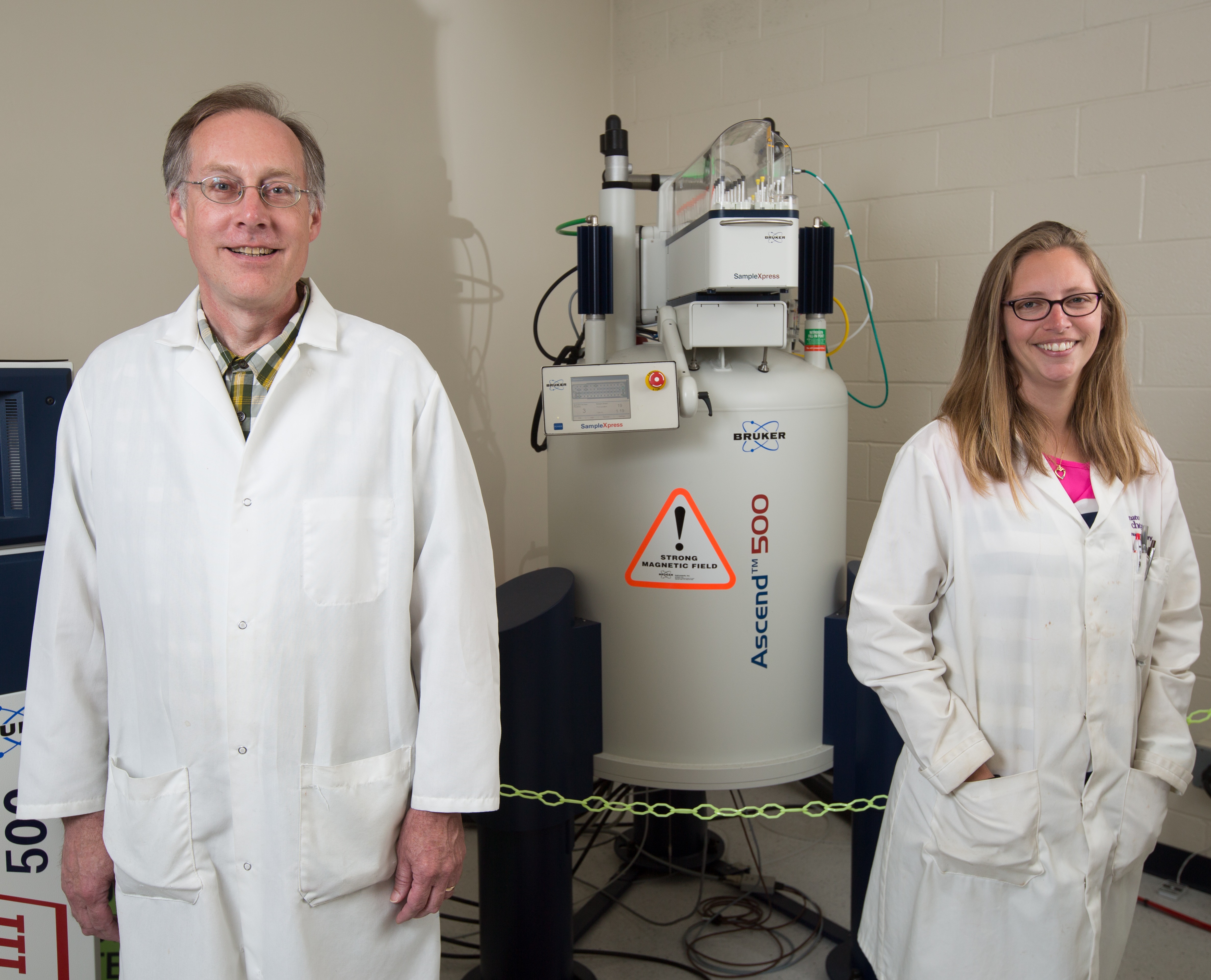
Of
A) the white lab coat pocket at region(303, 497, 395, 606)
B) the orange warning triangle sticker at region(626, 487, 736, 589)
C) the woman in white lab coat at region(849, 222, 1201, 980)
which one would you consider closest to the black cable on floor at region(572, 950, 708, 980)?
the woman in white lab coat at region(849, 222, 1201, 980)

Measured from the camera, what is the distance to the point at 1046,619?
116 cm

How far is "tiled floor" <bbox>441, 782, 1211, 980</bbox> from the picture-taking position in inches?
71.7

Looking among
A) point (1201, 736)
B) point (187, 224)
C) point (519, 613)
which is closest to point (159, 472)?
point (187, 224)

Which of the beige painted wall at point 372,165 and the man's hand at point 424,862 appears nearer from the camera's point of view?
the man's hand at point 424,862

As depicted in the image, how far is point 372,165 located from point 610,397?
934 millimetres

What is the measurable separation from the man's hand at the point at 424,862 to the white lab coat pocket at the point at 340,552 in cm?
27

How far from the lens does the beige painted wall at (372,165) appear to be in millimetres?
1466

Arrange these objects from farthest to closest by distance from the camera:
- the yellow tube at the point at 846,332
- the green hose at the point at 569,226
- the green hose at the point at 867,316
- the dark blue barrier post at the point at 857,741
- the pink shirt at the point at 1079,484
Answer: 1. the green hose at the point at 867,316
2. the yellow tube at the point at 846,332
3. the green hose at the point at 569,226
4. the dark blue barrier post at the point at 857,741
5. the pink shirt at the point at 1079,484

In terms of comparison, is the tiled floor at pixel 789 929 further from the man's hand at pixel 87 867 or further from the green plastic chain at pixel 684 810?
the man's hand at pixel 87 867

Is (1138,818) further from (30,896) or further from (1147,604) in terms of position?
(30,896)

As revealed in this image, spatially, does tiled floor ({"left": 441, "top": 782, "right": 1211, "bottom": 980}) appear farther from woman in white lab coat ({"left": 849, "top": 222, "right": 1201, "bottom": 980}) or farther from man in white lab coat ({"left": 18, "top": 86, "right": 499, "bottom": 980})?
man in white lab coat ({"left": 18, "top": 86, "right": 499, "bottom": 980})

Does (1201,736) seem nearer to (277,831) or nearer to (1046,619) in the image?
(1046,619)

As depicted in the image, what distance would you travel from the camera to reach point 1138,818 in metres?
1.19

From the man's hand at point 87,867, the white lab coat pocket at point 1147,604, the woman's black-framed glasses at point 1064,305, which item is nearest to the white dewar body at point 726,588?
the woman's black-framed glasses at point 1064,305
